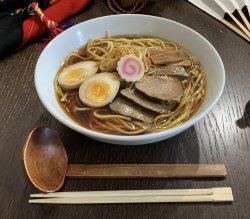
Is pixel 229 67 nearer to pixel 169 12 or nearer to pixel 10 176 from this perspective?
pixel 169 12

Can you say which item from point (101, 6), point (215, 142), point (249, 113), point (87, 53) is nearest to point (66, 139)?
point (87, 53)

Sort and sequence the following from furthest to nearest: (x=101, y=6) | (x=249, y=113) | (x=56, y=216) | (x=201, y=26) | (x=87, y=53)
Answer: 1. (x=101, y=6)
2. (x=201, y=26)
3. (x=87, y=53)
4. (x=249, y=113)
5. (x=56, y=216)

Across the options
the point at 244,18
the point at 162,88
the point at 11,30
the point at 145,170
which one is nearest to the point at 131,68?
the point at 162,88

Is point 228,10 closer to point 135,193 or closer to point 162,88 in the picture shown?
point 162,88

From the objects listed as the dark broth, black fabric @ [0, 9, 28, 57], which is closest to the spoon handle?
the dark broth

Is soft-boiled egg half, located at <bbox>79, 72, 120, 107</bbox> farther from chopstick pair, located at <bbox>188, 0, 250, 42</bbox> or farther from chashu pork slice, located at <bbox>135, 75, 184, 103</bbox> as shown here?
chopstick pair, located at <bbox>188, 0, 250, 42</bbox>

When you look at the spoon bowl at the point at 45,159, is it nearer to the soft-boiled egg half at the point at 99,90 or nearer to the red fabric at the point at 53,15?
the soft-boiled egg half at the point at 99,90

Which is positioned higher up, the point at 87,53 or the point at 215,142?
the point at 87,53
